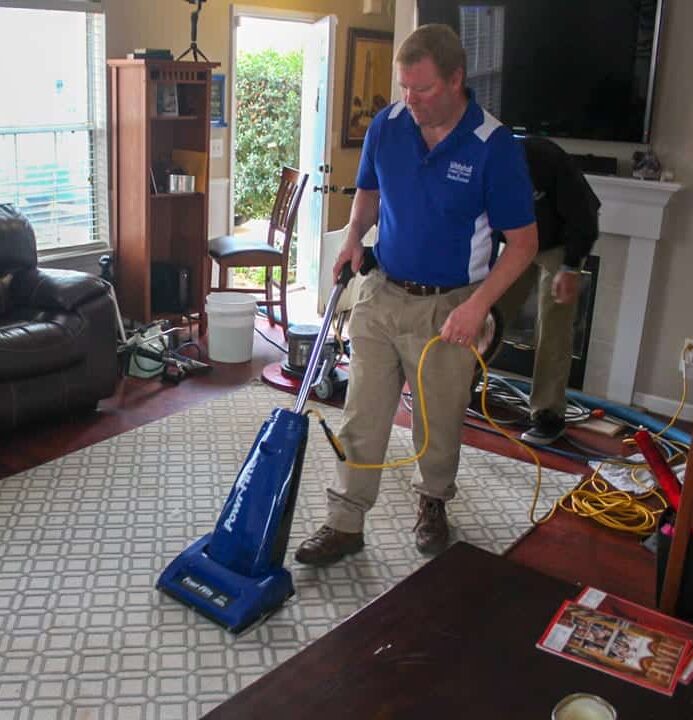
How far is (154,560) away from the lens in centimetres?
274

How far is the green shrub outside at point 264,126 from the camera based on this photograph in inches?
274

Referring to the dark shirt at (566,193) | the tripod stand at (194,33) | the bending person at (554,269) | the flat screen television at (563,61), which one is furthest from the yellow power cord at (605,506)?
the tripod stand at (194,33)

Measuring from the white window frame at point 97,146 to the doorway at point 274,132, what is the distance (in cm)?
127

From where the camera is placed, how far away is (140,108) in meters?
4.71

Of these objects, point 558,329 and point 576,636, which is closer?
point 576,636

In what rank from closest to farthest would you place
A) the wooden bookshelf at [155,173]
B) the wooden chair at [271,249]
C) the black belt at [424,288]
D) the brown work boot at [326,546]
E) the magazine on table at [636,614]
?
the magazine on table at [636,614], the black belt at [424,288], the brown work boot at [326,546], the wooden bookshelf at [155,173], the wooden chair at [271,249]

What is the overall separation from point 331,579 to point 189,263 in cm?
295

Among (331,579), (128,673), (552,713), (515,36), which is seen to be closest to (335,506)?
(331,579)

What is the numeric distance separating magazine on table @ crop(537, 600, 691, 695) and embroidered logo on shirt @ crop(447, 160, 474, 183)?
1144 mm

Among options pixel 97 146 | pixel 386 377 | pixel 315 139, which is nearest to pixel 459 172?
pixel 386 377

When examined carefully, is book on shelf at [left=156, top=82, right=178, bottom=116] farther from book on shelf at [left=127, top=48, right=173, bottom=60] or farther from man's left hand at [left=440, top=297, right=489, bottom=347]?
man's left hand at [left=440, top=297, right=489, bottom=347]

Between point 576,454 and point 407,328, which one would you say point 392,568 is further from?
point 576,454

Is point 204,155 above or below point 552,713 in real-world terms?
above

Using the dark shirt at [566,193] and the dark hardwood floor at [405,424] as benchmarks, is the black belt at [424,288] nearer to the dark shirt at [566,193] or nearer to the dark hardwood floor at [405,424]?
the dark hardwood floor at [405,424]
